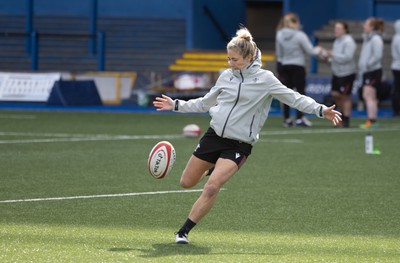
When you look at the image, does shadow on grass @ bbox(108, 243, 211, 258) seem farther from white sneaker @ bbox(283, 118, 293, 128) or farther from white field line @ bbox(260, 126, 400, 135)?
white sneaker @ bbox(283, 118, 293, 128)

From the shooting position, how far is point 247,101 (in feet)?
31.3

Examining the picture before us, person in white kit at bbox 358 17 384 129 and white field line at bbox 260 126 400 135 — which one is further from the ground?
A: person in white kit at bbox 358 17 384 129

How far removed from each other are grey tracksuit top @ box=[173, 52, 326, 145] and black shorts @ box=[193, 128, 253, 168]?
59mm

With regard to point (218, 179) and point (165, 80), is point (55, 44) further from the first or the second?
point (218, 179)

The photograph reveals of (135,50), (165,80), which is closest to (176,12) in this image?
(135,50)

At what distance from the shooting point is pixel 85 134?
2044cm

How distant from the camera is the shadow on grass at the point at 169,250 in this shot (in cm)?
847

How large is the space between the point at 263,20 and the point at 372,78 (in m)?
18.5

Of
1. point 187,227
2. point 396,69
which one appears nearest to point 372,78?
point 396,69

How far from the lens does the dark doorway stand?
41.0 metres

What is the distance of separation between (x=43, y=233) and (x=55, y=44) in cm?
2891

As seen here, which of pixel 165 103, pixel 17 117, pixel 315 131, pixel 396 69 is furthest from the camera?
pixel 396 69

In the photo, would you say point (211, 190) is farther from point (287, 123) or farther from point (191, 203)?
point (287, 123)

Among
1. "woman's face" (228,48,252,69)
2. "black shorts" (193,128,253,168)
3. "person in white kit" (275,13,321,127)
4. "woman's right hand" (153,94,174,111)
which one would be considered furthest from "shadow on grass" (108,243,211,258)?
"person in white kit" (275,13,321,127)
